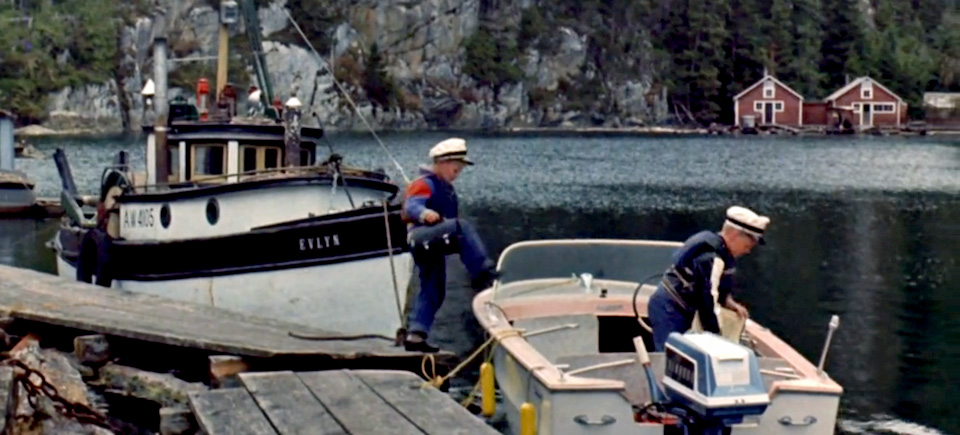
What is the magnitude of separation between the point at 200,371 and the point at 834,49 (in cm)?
18901

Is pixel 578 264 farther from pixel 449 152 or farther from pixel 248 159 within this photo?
pixel 248 159

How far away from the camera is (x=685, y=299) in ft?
39.6

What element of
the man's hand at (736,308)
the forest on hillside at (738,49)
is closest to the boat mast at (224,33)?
the man's hand at (736,308)

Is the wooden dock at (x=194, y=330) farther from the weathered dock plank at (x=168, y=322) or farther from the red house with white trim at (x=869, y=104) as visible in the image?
the red house with white trim at (x=869, y=104)

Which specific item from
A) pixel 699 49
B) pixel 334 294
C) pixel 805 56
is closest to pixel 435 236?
pixel 334 294

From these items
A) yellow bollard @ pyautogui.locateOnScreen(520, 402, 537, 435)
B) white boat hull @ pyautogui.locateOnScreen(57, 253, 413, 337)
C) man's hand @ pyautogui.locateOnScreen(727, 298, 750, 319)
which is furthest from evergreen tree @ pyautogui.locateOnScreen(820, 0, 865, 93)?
yellow bollard @ pyautogui.locateOnScreen(520, 402, 537, 435)

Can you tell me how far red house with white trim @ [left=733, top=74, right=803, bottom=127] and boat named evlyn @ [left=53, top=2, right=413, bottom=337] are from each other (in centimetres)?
15196

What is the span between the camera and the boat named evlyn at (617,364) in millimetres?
10188

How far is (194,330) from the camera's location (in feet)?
44.5

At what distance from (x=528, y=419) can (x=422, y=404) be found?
5.90 feet

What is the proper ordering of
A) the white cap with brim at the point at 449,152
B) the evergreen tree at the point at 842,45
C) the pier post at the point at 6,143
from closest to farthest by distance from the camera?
the white cap with brim at the point at 449,152
the pier post at the point at 6,143
the evergreen tree at the point at 842,45

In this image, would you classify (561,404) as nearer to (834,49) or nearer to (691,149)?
(691,149)

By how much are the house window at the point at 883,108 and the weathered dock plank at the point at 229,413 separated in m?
169

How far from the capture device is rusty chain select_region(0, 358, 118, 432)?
33.7 ft
